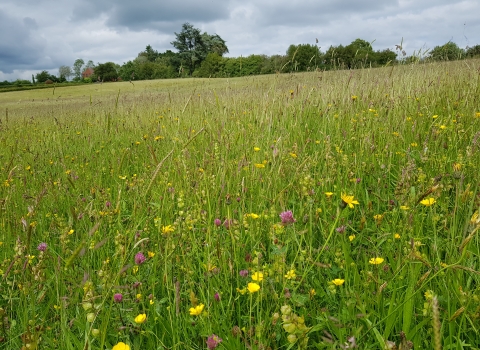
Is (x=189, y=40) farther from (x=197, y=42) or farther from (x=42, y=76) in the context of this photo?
(x=42, y=76)

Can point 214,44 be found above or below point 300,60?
above

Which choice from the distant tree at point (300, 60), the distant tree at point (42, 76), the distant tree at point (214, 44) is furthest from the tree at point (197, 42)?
the distant tree at point (300, 60)

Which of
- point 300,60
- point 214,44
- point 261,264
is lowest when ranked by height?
point 261,264

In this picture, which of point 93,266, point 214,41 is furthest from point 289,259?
point 214,41

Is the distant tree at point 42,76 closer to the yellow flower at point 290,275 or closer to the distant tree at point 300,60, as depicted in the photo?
the distant tree at point 300,60

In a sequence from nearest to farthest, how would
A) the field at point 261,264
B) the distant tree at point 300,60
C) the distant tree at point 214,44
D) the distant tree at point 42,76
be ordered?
the field at point 261,264 → the distant tree at point 300,60 → the distant tree at point 42,76 → the distant tree at point 214,44

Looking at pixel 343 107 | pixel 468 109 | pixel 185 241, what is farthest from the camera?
pixel 343 107

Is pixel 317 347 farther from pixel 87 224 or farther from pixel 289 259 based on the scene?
pixel 87 224

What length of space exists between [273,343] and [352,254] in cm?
60

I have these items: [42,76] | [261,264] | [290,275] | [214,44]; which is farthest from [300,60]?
[214,44]

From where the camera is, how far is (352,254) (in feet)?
5.08

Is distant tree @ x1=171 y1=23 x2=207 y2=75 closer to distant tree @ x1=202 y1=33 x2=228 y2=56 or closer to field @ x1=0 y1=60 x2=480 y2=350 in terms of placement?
distant tree @ x1=202 y1=33 x2=228 y2=56

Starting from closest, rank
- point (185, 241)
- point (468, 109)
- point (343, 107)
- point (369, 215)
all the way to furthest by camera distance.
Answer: point (185, 241), point (369, 215), point (468, 109), point (343, 107)

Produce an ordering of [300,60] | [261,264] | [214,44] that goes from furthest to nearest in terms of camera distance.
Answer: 1. [214,44]
2. [300,60]
3. [261,264]
